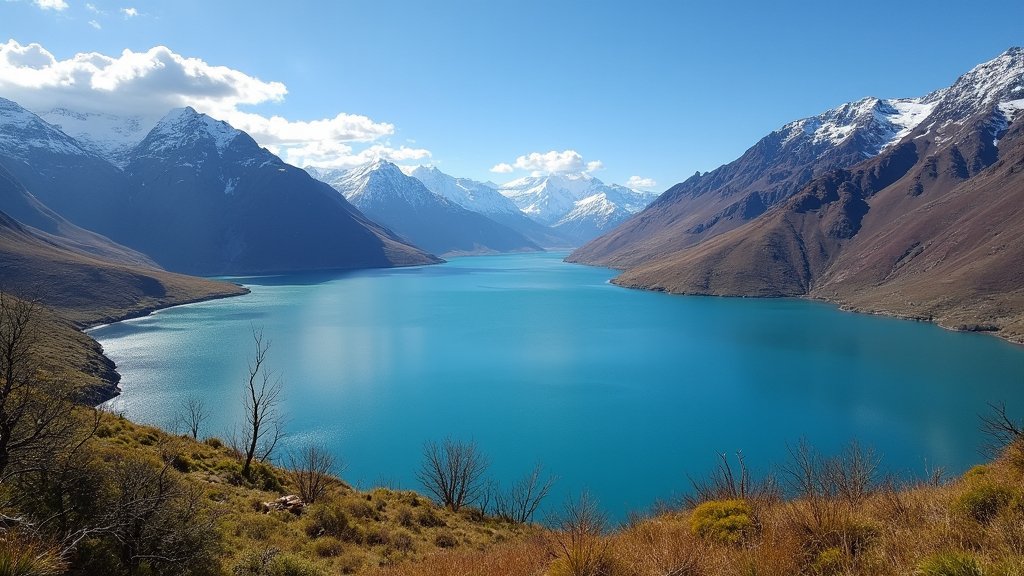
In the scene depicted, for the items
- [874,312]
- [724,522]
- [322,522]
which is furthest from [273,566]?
[874,312]

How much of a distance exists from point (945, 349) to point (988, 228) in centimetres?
7849

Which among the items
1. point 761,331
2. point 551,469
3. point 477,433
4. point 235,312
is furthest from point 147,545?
point 235,312

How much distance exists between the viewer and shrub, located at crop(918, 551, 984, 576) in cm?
538

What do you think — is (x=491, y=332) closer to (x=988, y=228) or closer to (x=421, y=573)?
(x=421, y=573)

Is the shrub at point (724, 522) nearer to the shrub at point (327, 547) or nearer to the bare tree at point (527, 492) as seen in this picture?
the shrub at point (327, 547)

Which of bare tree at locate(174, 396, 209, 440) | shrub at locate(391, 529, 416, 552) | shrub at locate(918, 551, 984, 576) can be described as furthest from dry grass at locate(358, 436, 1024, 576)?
bare tree at locate(174, 396, 209, 440)

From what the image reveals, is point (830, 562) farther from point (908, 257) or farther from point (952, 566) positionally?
point (908, 257)

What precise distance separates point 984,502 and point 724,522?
3.88 metres

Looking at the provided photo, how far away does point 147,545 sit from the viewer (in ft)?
29.0

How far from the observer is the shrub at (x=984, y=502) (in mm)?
7830

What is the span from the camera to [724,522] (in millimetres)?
9898

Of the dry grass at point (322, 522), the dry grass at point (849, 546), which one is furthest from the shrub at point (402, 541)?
the dry grass at point (849, 546)

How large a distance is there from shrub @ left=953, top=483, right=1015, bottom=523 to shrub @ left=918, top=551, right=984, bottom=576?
3.13 m

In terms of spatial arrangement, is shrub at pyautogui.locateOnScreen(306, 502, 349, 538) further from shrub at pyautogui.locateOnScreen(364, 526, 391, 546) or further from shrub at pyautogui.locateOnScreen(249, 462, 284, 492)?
shrub at pyautogui.locateOnScreen(249, 462, 284, 492)
